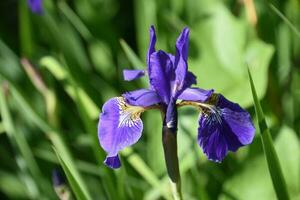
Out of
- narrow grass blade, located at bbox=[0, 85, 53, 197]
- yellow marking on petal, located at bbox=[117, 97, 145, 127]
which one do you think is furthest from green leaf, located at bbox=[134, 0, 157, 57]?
yellow marking on petal, located at bbox=[117, 97, 145, 127]

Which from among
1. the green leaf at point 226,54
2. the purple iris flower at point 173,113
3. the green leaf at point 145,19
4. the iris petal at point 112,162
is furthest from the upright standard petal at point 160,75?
the green leaf at point 145,19

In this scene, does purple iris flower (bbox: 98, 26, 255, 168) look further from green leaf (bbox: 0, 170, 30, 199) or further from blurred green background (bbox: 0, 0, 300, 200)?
green leaf (bbox: 0, 170, 30, 199)

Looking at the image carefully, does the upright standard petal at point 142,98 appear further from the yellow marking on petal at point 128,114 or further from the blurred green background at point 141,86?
the blurred green background at point 141,86

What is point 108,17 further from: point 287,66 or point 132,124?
point 132,124

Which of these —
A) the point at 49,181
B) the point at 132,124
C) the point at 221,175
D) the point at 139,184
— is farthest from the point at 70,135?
the point at 132,124

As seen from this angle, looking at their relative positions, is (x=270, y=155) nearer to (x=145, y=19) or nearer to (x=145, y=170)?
(x=145, y=170)
